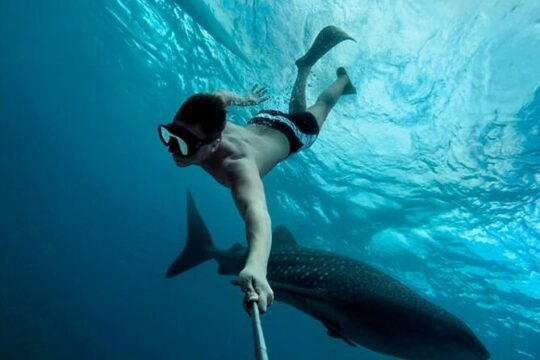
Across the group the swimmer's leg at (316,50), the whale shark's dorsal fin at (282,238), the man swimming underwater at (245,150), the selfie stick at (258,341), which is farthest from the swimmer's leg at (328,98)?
the selfie stick at (258,341)

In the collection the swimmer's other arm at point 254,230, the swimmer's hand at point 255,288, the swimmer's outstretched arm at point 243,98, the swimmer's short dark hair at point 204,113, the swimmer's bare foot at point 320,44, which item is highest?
the swimmer's bare foot at point 320,44

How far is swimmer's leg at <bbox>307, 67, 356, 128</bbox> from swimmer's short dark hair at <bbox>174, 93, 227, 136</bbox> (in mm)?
3342

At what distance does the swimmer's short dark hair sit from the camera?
311 cm

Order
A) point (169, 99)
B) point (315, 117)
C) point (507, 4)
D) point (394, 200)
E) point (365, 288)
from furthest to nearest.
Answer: point (169, 99), point (394, 200), point (507, 4), point (315, 117), point (365, 288)

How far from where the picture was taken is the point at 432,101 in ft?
38.8

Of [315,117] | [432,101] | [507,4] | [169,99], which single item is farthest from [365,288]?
[169,99]

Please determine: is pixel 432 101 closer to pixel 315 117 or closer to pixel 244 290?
pixel 315 117

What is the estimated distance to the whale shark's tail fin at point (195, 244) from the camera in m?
9.98

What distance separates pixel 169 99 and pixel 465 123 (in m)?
24.0

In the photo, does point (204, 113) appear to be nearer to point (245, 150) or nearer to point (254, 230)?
point (245, 150)

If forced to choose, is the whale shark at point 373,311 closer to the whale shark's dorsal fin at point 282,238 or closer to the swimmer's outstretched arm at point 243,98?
the whale shark's dorsal fin at point 282,238

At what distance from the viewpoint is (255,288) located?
188 cm

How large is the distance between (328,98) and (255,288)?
5704 millimetres

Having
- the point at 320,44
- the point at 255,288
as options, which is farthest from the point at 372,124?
the point at 255,288
